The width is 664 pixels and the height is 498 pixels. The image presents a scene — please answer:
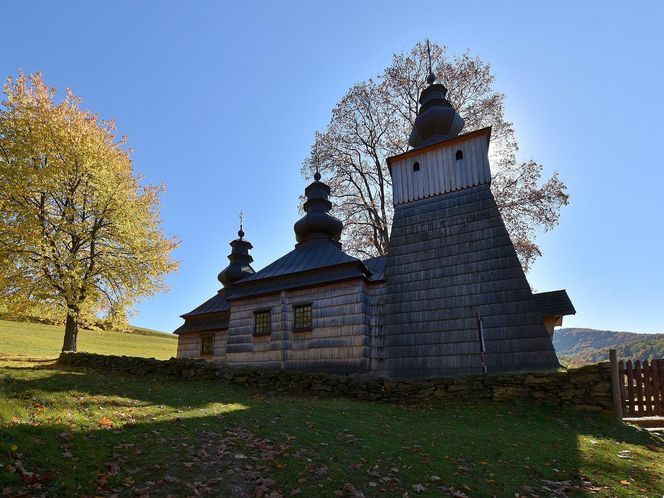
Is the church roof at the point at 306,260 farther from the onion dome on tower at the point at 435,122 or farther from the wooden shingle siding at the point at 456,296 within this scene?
the onion dome on tower at the point at 435,122

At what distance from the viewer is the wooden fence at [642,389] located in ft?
31.4

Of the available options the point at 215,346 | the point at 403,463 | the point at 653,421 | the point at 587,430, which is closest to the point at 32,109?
the point at 215,346

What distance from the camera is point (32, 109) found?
16.9 meters

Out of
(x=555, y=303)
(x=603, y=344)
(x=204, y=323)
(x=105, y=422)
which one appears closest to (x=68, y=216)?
(x=204, y=323)

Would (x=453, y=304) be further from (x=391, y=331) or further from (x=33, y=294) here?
(x=33, y=294)

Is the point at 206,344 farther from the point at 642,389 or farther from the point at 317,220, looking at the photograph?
the point at 642,389

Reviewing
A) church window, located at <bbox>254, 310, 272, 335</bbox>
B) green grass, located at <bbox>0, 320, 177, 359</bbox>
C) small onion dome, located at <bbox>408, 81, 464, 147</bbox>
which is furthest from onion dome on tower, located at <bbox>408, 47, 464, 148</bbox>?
green grass, located at <bbox>0, 320, 177, 359</bbox>

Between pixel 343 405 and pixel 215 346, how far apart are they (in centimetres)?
1329

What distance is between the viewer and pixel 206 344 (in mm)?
22781

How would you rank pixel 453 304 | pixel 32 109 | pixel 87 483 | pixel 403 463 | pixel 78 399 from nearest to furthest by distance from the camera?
pixel 87 483 < pixel 403 463 < pixel 78 399 < pixel 453 304 < pixel 32 109

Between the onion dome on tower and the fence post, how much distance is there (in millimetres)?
10835

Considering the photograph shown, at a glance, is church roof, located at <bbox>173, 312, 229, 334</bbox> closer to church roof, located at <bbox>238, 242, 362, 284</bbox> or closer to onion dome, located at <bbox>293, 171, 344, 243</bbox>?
church roof, located at <bbox>238, 242, 362, 284</bbox>

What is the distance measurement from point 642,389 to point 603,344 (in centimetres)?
11178

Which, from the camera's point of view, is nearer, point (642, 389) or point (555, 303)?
point (642, 389)
